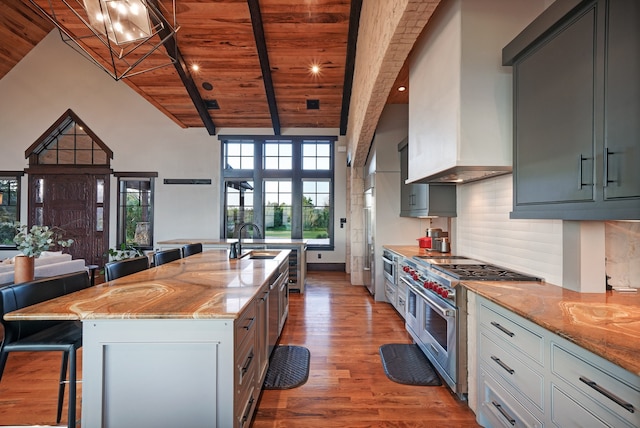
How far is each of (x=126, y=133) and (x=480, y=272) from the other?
7.99 metres

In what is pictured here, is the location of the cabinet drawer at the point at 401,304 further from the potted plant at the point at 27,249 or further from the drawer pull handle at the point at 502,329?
the potted plant at the point at 27,249

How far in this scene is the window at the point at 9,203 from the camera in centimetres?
719

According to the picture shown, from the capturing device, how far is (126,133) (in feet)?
23.9

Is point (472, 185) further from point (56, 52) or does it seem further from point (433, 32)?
point (56, 52)

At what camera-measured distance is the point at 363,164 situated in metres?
5.73

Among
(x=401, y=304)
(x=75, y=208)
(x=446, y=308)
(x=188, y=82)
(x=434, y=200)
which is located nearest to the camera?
(x=446, y=308)

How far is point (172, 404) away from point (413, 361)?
207 centimetres

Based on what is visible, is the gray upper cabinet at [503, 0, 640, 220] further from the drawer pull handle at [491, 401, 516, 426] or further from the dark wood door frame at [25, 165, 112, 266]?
the dark wood door frame at [25, 165, 112, 266]

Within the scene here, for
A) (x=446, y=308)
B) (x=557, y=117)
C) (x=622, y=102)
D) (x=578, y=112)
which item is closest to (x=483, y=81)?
(x=557, y=117)

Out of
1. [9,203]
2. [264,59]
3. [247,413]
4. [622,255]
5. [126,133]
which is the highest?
[264,59]

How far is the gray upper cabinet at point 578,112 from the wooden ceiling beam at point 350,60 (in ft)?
10.4

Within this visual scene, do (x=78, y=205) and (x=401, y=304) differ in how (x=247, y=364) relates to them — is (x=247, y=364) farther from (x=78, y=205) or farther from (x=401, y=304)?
(x=78, y=205)

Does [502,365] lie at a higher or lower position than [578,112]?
lower

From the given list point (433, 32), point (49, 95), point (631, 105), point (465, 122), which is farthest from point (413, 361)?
point (49, 95)
